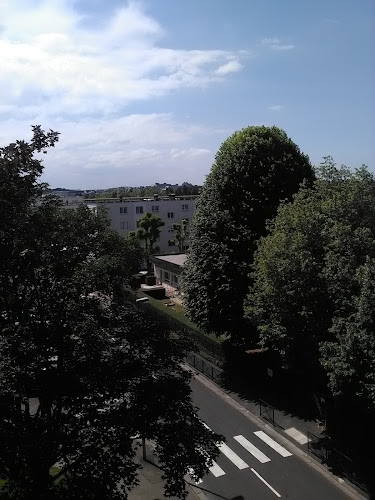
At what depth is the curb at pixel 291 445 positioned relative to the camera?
16484 mm

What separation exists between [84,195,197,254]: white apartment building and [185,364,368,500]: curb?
4083 cm

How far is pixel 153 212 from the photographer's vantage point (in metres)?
68.9

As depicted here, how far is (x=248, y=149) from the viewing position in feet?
84.8

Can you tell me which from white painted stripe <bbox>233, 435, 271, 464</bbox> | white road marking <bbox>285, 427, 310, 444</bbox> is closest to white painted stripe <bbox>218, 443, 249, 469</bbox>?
white painted stripe <bbox>233, 435, 271, 464</bbox>

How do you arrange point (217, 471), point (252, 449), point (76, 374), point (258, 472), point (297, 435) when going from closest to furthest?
point (76, 374), point (258, 472), point (217, 471), point (252, 449), point (297, 435)

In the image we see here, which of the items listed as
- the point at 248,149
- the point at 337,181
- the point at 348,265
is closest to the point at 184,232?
the point at 248,149

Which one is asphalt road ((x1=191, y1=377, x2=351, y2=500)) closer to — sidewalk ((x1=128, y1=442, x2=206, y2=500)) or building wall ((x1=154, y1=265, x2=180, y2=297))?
sidewalk ((x1=128, y1=442, x2=206, y2=500))

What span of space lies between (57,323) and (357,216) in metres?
12.2

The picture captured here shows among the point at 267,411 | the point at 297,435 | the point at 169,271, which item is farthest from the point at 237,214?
the point at 169,271

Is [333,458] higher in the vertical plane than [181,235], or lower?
lower

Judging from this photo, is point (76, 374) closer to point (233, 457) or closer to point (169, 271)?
point (233, 457)

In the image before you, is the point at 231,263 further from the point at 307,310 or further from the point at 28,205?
the point at 28,205

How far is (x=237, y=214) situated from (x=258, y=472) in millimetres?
13028

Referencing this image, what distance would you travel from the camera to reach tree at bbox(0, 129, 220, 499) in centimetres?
964
